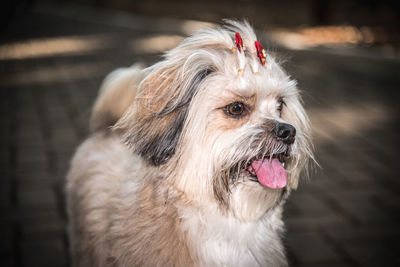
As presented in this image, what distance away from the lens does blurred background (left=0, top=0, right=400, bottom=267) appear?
10.9 feet

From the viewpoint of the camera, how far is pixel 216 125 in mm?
1950

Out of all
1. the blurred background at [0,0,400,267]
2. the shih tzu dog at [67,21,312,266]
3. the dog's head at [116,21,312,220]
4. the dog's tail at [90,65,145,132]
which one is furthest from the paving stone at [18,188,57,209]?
the dog's head at [116,21,312,220]

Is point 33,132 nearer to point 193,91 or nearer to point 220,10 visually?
point 193,91

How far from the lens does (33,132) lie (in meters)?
5.21

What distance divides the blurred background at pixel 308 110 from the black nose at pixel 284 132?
1.86 ft

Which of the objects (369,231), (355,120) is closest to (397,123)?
(355,120)

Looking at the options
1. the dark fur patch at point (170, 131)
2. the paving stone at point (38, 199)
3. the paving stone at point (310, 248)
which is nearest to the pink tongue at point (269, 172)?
the dark fur patch at point (170, 131)

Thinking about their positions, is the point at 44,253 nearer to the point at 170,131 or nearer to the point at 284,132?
the point at 170,131

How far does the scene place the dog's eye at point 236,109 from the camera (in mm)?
1962

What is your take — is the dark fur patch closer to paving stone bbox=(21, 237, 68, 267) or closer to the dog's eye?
the dog's eye

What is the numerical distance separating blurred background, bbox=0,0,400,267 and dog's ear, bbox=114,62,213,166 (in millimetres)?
514

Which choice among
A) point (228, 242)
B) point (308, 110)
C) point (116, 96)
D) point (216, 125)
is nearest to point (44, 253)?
point (116, 96)

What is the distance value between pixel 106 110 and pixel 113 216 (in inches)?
28.5

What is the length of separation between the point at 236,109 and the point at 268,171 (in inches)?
13.4
